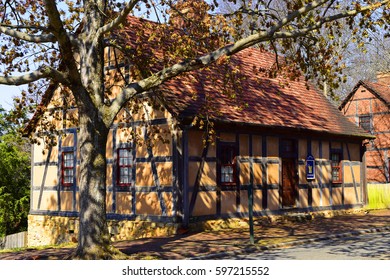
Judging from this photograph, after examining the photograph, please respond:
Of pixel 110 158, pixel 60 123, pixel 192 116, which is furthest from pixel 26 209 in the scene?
pixel 192 116

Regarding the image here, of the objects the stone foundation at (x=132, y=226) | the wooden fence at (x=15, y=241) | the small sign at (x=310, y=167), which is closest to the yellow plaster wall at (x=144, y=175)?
the stone foundation at (x=132, y=226)

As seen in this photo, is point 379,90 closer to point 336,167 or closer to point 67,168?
point 336,167

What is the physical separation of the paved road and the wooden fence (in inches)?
607

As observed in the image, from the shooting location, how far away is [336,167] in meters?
24.1

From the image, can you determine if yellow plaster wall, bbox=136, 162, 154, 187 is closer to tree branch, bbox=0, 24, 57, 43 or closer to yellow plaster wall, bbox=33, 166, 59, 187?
yellow plaster wall, bbox=33, 166, 59, 187

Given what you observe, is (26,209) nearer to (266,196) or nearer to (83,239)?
(266,196)

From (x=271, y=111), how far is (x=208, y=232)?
20.2 ft

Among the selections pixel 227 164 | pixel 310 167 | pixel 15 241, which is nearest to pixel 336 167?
pixel 310 167

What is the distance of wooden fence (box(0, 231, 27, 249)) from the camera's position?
2525cm

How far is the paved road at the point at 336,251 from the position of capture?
11.8 metres

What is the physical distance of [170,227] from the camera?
55.2 feet

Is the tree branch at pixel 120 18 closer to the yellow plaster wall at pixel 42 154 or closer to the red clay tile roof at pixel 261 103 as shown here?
the red clay tile roof at pixel 261 103

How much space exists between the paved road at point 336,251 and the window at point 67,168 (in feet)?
34.9

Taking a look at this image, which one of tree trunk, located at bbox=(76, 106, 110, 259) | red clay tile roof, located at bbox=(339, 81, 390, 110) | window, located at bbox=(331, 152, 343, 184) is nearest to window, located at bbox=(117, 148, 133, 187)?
tree trunk, located at bbox=(76, 106, 110, 259)
